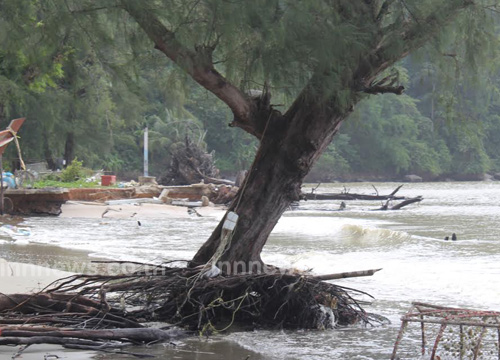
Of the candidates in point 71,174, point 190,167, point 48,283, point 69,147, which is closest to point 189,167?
point 190,167

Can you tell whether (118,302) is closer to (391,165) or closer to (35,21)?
(35,21)

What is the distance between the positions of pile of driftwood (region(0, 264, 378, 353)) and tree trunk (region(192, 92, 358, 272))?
0.33 meters

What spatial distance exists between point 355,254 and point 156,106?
2200 centimetres

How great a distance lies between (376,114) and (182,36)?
62.5 m

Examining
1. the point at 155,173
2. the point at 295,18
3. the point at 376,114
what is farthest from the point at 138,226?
the point at 376,114

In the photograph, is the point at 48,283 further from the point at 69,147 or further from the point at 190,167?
the point at 69,147

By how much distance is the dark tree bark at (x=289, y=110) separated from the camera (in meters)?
5.82

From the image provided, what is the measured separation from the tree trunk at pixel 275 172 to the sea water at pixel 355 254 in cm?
83

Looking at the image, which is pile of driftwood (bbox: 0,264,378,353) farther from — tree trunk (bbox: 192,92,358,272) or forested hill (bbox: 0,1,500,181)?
forested hill (bbox: 0,1,500,181)

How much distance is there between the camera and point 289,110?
21.3 ft

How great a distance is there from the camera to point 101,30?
19.5 feet

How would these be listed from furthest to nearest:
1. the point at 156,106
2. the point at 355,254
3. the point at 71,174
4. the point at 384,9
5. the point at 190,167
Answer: the point at 156,106
the point at 190,167
the point at 71,174
the point at 355,254
the point at 384,9

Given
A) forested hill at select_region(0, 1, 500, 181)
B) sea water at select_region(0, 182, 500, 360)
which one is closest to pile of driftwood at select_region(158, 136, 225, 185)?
forested hill at select_region(0, 1, 500, 181)

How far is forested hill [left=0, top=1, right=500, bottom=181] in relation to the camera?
6.18 m
